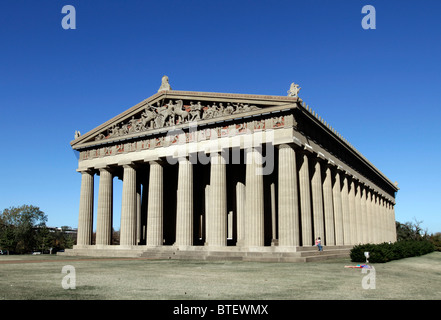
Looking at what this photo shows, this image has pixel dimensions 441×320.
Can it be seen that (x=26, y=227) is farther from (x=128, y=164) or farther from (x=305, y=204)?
(x=305, y=204)

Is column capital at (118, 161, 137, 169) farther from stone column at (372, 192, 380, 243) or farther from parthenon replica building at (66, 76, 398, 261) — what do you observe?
stone column at (372, 192, 380, 243)

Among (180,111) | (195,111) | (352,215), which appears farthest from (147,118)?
(352,215)

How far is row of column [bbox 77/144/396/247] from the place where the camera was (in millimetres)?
37406

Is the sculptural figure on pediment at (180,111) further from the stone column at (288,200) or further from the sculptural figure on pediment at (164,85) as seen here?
the stone column at (288,200)

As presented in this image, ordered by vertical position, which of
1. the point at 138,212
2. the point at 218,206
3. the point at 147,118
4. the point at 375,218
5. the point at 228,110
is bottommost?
the point at 375,218

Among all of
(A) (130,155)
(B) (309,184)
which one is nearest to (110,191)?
(A) (130,155)

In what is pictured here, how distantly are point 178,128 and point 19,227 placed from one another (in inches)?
2453

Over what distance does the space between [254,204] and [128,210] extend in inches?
649

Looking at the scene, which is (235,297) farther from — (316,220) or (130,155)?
(130,155)

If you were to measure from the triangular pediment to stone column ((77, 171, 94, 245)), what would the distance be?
15.5ft

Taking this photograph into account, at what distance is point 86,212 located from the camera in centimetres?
5097

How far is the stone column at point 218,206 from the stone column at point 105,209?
48.3 ft

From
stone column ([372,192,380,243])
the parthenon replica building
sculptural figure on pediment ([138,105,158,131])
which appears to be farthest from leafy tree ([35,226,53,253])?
stone column ([372,192,380,243])
